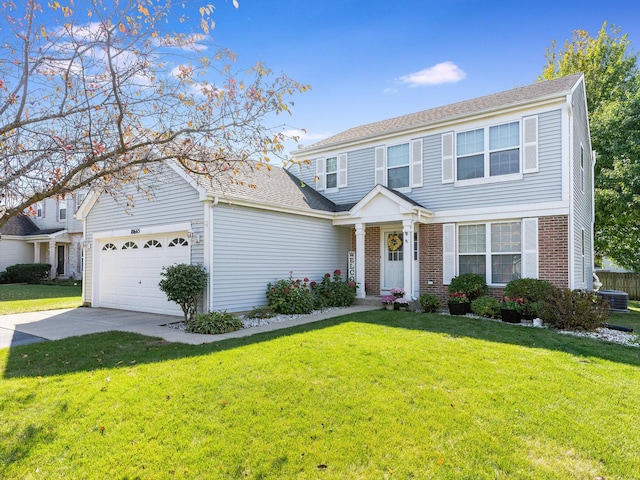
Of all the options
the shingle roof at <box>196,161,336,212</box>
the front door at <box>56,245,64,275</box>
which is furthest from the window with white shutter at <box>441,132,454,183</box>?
the front door at <box>56,245,64,275</box>

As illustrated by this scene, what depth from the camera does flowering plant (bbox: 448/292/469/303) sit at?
414 inches

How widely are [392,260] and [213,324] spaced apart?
6.93 m

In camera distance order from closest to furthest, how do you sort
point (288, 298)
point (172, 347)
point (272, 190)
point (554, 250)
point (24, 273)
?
point (172, 347)
point (554, 250)
point (288, 298)
point (272, 190)
point (24, 273)

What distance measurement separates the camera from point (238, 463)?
10.5 ft

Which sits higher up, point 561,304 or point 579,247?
point 579,247

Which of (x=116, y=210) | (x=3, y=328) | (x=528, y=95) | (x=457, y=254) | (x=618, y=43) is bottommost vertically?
(x=3, y=328)

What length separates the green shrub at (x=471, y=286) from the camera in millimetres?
10728

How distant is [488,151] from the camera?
11.2 meters

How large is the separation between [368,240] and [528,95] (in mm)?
6475

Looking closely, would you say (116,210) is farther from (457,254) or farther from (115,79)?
(457,254)

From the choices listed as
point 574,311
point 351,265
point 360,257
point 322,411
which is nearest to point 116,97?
point 322,411

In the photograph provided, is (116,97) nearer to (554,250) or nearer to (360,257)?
(360,257)

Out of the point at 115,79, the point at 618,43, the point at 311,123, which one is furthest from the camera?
the point at 618,43

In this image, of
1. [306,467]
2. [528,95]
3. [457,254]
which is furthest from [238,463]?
[528,95]
